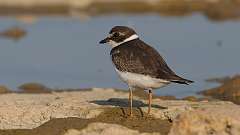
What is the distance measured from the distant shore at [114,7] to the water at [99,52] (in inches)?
122

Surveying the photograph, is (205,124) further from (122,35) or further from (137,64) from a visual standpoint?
(122,35)

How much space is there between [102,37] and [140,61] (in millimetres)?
14638

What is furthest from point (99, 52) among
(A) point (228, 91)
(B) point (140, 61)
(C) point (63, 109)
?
(B) point (140, 61)

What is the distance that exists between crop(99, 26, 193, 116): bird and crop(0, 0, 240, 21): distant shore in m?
22.9

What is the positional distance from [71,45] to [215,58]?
5.10m

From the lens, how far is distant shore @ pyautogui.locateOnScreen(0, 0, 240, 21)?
35344 millimetres

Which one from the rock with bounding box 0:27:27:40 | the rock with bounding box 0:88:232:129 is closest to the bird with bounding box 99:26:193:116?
the rock with bounding box 0:88:232:129

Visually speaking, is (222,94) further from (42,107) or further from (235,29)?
(235,29)

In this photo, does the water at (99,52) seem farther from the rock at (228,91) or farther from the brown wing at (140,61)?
the brown wing at (140,61)

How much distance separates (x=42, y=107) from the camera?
12188mm

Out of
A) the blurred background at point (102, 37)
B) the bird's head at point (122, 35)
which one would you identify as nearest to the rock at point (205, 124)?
the bird's head at point (122, 35)

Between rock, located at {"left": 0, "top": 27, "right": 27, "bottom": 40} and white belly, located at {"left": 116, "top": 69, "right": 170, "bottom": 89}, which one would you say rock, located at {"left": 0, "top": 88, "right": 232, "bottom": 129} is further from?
rock, located at {"left": 0, "top": 27, "right": 27, "bottom": 40}

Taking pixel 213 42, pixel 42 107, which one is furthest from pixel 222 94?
pixel 213 42

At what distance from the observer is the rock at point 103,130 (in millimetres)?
9852
